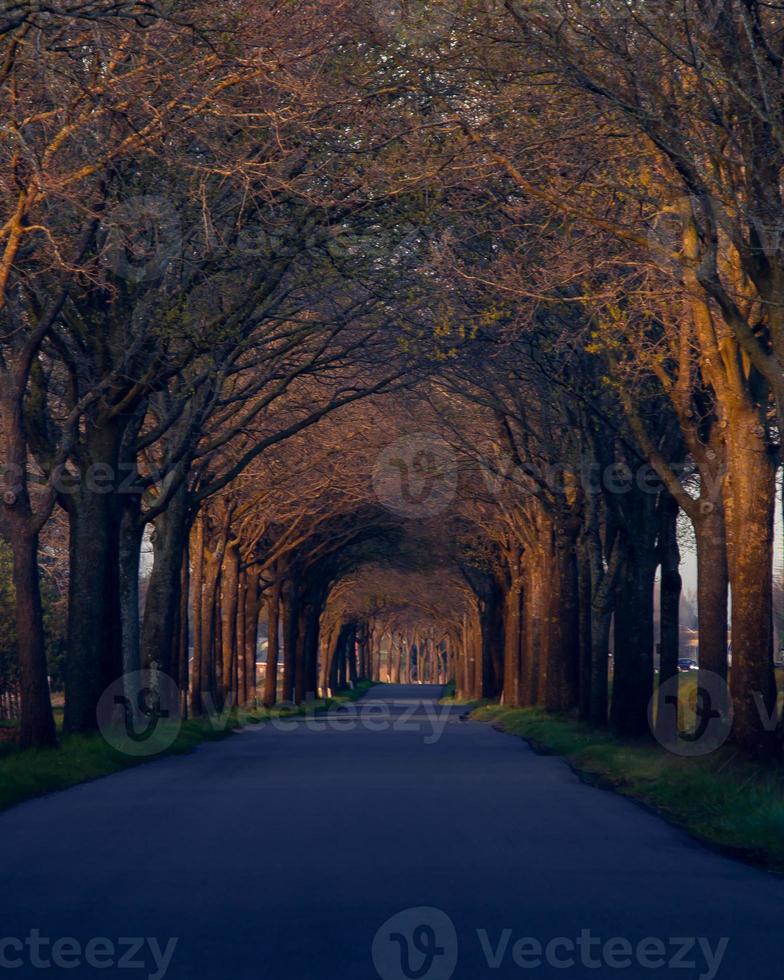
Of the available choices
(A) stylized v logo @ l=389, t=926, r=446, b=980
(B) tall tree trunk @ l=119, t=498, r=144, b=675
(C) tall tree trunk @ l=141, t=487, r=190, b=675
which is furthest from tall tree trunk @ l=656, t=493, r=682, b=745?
(A) stylized v logo @ l=389, t=926, r=446, b=980

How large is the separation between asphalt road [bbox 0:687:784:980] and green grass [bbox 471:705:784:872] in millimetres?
424

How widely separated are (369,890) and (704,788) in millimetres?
7369

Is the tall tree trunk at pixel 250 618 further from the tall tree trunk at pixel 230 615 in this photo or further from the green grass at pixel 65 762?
the green grass at pixel 65 762

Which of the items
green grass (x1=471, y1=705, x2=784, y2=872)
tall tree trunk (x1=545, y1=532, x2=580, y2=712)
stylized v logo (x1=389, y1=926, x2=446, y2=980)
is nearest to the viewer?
stylized v logo (x1=389, y1=926, x2=446, y2=980)

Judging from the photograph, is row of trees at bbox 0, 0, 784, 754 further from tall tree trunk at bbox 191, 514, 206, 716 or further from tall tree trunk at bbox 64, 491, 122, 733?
tall tree trunk at bbox 191, 514, 206, 716

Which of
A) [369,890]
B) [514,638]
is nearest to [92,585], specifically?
[369,890]

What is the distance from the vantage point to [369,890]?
396 inches

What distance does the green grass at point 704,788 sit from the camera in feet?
42.5

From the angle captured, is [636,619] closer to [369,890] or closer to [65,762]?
[65,762]

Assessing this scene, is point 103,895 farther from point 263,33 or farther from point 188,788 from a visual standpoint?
point 263,33

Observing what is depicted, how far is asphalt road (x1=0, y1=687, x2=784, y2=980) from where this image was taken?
784cm

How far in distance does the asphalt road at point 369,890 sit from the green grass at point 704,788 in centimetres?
42

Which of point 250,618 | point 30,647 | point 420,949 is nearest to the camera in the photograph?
point 420,949

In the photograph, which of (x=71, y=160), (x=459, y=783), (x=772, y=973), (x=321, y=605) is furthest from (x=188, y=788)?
(x=321, y=605)
